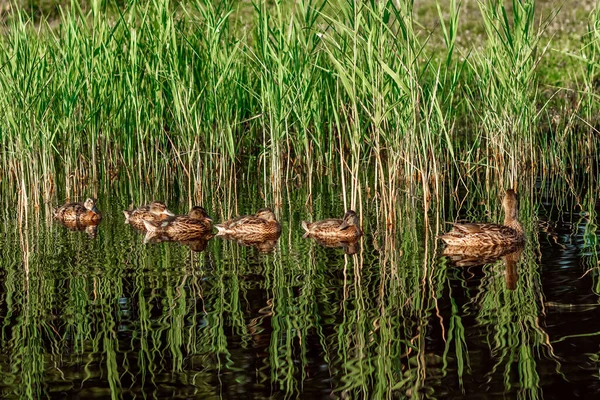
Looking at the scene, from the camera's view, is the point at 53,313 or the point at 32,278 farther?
the point at 32,278

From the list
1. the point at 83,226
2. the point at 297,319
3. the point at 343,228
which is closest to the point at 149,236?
the point at 83,226

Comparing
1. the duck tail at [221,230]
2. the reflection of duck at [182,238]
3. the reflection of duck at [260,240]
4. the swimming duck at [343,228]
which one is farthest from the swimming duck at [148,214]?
the swimming duck at [343,228]

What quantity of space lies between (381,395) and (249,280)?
9.55ft

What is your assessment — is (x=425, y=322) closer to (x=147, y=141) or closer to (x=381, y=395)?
(x=381, y=395)

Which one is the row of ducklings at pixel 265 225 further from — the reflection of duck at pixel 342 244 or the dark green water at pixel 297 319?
the dark green water at pixel 297 319

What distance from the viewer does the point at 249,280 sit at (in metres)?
8.16

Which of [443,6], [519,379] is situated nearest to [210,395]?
[519,379]

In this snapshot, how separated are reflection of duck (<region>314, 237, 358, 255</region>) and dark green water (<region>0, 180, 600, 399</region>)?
0.12 metres

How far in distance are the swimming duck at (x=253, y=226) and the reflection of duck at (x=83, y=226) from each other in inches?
54.8

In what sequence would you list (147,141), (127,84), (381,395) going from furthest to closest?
(147,141) < (127,84) < (381,395)

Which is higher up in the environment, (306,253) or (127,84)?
(127,84)

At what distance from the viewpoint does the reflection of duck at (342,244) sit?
31.5 ft

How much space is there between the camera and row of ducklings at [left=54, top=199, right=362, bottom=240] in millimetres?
10070

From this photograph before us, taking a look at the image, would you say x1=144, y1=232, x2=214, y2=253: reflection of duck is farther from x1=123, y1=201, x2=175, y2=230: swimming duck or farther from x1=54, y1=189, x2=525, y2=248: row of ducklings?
x1=123, y1=201, x2=175, y2=230: swimming duck
